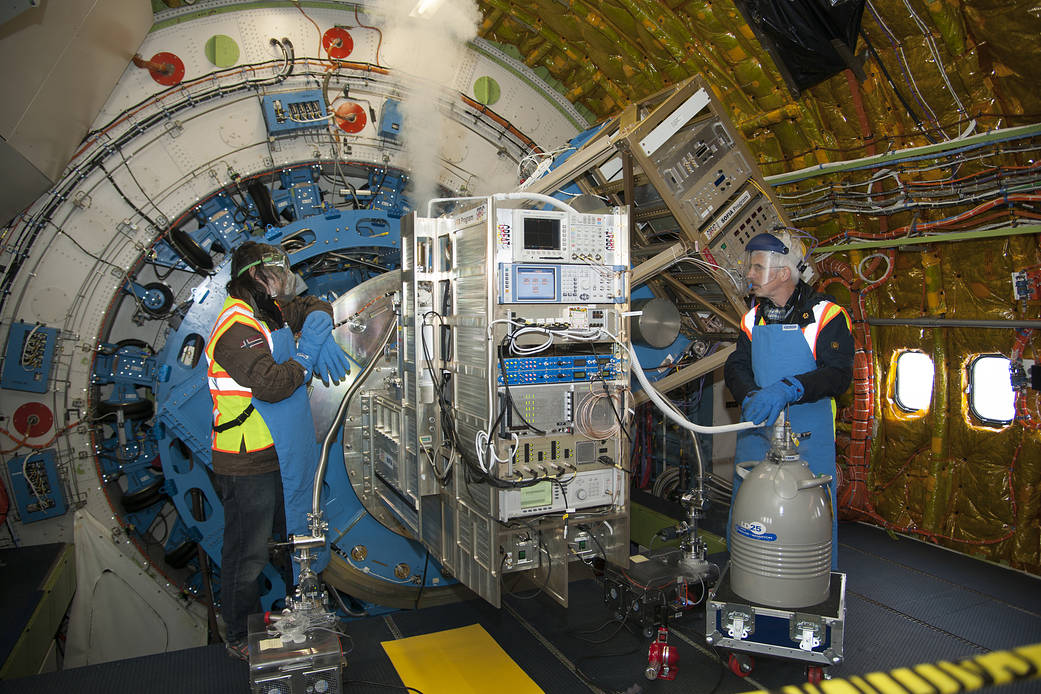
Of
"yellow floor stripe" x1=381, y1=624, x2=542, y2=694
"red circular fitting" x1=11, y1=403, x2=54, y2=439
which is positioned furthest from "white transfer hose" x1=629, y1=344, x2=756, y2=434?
"red circular fitting" x1=11, y1=403, x2=54, y2=439

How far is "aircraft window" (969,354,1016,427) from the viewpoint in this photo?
4797 mm

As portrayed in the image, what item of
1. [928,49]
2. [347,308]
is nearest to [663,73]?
[928,49]

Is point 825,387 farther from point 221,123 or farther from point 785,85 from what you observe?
point 221,123

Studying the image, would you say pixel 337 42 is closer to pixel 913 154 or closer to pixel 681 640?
pixel 913 154

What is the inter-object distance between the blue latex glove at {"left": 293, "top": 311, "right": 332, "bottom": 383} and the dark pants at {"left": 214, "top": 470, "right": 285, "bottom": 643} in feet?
2.28

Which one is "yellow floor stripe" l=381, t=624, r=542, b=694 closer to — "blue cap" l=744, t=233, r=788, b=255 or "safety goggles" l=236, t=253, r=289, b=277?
"safety goggles" l=236, t=253, r=289, b=277

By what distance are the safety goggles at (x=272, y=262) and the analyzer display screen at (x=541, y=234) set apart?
1.39m

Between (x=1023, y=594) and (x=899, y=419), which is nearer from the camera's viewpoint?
(x=1023, y=594)

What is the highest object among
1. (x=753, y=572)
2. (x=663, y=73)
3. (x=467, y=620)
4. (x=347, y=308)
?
(x=663, y=73)

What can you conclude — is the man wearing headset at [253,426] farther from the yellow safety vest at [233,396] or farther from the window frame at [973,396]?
the window frame at [973,396]

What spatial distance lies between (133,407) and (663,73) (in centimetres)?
483

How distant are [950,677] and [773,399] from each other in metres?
2.17

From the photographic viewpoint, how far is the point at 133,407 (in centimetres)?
459

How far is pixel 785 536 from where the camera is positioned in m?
2.90
